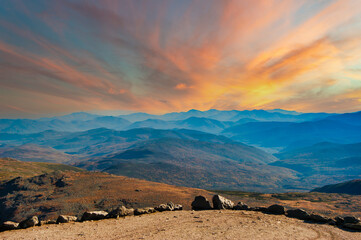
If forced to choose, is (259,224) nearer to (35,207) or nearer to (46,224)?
(46,224)

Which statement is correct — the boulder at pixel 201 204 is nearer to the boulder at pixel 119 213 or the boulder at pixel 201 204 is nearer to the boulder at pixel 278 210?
the boulder at pixel 278 210

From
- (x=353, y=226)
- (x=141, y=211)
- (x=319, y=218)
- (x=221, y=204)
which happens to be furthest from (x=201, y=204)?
(x=353, y=226)

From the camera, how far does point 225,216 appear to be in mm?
24656

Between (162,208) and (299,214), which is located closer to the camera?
(299,214)


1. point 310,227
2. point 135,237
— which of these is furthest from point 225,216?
point 135,237

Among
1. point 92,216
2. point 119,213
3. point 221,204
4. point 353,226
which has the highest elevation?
point 353,226

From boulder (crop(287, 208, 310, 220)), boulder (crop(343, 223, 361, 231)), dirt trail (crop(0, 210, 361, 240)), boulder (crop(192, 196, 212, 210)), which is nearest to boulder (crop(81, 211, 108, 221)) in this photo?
dirt trail (crop(0, 210, 361, 240))

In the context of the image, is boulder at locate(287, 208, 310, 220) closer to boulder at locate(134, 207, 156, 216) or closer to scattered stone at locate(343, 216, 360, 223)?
scattered stone at locate(343, 216, 360, 223)

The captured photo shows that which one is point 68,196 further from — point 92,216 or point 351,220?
point 351,220

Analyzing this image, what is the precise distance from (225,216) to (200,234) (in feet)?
24.3

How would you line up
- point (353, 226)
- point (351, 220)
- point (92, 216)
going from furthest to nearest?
point (92, 216) → point (351, 220) → point (353, 226)

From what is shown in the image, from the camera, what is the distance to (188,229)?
1980cm

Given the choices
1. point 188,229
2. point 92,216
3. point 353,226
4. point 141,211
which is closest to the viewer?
point 188,229

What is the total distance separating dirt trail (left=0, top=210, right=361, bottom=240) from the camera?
1797 centimetres
